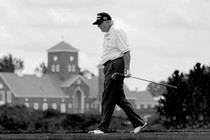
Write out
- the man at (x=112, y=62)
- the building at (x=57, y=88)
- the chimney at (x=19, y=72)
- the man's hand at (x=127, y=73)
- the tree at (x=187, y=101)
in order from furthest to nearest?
1. the chimney at (x=19, y=72)
2. the building at (x=57, y=88)
3. the tree at (x=187, y=101)
4. the man at (x=112, y=62)
5. the man's hand at (x=127, y=73)

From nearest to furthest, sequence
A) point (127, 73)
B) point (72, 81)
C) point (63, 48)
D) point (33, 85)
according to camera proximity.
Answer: point (127, 73) → point (33, 85) → point (72, 81) → point (63, 48)

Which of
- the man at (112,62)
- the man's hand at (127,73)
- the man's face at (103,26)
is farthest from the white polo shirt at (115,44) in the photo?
the man's hand at (127,73)

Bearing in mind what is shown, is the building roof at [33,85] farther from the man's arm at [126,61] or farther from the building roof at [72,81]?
the man's arm at [126,61]

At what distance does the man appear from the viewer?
20641 millimetres

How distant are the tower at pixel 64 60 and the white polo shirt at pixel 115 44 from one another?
177 metres

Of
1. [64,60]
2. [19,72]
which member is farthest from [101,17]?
[64,60]

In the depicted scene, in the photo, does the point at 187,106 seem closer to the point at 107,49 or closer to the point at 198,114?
the point at 198,114

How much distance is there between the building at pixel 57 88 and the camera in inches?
7165

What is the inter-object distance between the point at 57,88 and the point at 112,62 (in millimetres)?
171040

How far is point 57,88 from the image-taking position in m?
192

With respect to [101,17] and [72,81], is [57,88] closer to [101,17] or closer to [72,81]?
[72,81]

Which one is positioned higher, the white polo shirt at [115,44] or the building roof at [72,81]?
the building roof at [72,81]

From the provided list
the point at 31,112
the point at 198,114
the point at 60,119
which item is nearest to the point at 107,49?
the point at 198,114

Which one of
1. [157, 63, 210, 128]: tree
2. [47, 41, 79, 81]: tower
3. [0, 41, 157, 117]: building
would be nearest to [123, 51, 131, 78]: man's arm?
[157, 63, 210, 128]: tree
